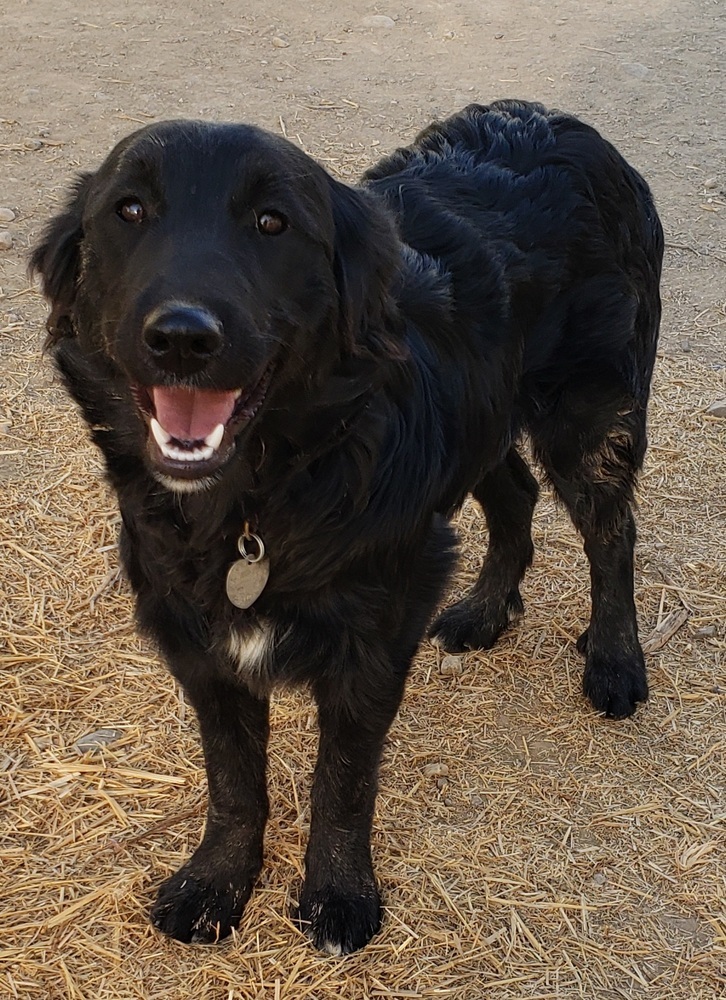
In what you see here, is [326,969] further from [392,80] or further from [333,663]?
[392,80]

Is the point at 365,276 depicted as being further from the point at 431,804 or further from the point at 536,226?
the point at 431,804

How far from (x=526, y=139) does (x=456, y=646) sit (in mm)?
1709

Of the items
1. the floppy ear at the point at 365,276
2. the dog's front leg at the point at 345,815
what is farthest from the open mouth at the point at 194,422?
the dog's front leg at the point at 345,815

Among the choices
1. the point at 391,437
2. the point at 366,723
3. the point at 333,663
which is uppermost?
the point at 391,437

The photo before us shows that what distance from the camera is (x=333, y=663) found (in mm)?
2703

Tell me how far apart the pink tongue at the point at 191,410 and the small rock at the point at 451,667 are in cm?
180

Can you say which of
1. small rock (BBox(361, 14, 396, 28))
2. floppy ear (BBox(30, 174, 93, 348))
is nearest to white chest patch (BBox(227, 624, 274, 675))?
floppy ear (BBox(30, 174, 93, 348))

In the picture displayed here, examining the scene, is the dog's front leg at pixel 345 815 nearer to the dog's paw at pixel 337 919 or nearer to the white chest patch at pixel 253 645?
the dog's paw at pixel 337 919

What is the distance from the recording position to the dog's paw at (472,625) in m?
3.96

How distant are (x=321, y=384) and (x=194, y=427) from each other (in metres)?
0.32

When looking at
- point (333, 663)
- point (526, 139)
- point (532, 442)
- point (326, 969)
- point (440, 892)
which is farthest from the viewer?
point (532, 442)

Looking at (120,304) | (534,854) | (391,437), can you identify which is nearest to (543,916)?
(534,854)

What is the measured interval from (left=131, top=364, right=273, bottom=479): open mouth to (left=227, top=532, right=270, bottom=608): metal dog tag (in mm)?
343

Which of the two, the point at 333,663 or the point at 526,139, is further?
the point at 526,139
